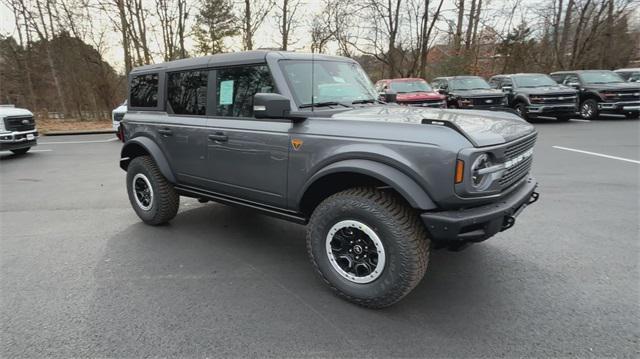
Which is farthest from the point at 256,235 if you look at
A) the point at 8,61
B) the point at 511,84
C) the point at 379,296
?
the point at 8,61

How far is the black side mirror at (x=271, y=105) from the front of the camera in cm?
291

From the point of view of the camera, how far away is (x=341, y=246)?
3.03 metres

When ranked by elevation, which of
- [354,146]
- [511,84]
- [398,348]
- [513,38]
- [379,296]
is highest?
[513,38]

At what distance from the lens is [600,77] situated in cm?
1551

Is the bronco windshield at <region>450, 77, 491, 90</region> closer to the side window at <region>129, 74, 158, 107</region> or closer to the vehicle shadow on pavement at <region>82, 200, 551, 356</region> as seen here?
the vehicle shadow on pavement at <region>82, 200, 551, 356</region>

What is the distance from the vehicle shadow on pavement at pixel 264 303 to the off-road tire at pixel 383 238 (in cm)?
15

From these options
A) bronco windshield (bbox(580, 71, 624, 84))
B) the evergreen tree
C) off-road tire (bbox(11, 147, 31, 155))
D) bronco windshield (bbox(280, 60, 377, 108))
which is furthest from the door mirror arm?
the evergreen tree

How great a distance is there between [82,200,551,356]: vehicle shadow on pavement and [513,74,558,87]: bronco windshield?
45.9 feet

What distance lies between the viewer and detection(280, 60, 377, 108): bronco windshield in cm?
339

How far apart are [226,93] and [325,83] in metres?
0.96

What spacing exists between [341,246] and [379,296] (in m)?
0.47

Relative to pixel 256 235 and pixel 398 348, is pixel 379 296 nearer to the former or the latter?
pixel 398 348

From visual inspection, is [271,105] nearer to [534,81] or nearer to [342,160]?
[342,160]

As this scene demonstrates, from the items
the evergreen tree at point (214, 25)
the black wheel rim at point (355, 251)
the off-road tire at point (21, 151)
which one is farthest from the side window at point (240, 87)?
the evergreen tree at point (214, 25)
